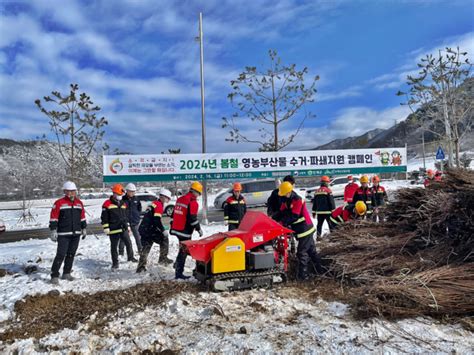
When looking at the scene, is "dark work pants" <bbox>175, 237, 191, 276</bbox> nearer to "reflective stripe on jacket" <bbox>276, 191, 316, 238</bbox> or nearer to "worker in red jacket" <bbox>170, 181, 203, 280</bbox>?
"worker in red jacket" <bbox>170, 181, 203, 280</bbox>

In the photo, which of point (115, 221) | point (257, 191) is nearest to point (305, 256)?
point (115, 221)

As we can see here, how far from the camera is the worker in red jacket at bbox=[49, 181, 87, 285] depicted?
6.32 metres

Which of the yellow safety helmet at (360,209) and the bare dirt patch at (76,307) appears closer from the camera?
the bare dirt patch at (76,307)

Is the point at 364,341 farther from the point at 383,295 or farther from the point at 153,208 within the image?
the point at 153,208

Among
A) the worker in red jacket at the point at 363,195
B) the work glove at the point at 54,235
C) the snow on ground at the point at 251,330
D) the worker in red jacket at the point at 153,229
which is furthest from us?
A: the worker in red jacket at the point at 363,195

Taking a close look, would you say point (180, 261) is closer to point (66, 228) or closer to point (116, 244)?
point (116, 244)

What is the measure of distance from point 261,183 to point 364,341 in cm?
1635

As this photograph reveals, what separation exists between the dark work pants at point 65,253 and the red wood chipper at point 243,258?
2469 mm

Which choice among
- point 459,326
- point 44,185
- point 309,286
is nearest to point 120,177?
point 309,286

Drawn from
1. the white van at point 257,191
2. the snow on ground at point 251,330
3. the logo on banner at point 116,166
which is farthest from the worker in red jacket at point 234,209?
the white van at point 257,191

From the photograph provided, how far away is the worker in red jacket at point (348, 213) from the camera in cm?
744

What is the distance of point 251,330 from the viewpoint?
3869mm

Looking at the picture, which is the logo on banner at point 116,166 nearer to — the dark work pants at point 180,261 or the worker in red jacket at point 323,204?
the worker in red jacket at point 323,204

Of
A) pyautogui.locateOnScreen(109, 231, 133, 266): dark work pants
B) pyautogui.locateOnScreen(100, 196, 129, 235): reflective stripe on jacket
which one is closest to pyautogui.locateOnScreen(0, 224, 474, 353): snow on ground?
pyautogui.locateOnScreen(109, 231, 133, 266): dark work pants
